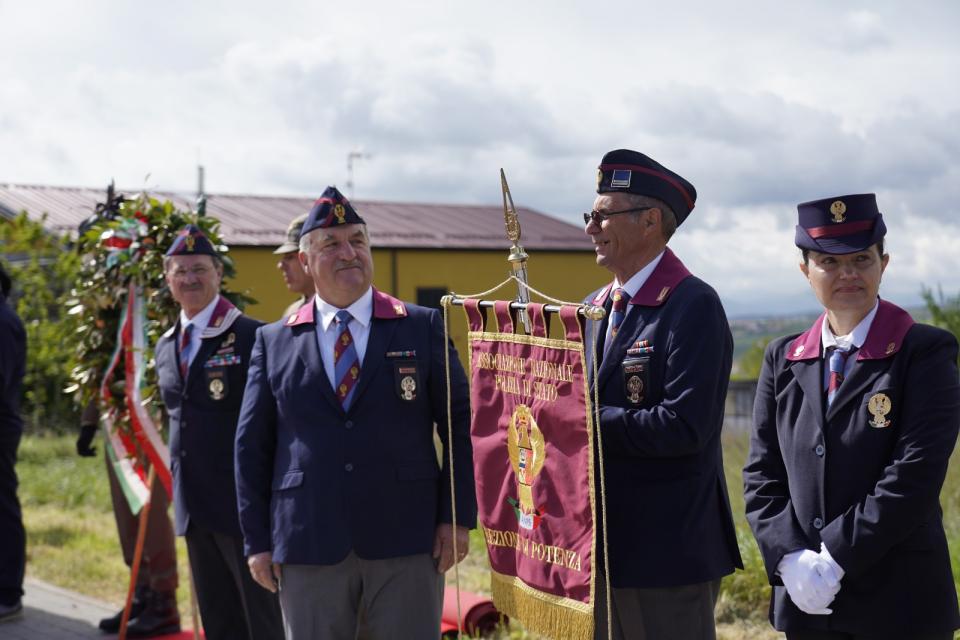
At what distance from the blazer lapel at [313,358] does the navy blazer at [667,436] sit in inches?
40.3

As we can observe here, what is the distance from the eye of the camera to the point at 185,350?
5.28 m

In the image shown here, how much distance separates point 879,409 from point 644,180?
1029mm

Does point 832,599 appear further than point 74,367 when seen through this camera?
No

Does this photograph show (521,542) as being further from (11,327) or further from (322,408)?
(11,327)

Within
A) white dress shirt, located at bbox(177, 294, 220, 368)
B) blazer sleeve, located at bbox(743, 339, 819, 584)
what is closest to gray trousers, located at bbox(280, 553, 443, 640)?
blazer sleeve, located at bbox(743, 339, 819, 584)

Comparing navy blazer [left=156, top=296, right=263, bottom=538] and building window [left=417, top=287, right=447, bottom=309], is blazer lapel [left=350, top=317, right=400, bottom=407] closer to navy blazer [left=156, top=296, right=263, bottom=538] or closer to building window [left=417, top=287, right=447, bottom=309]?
navy blazer [left=156, top=296, right=263, bottom=538]

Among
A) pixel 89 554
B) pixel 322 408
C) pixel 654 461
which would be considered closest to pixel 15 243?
pixel 89 554

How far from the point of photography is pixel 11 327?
Result: 700cm

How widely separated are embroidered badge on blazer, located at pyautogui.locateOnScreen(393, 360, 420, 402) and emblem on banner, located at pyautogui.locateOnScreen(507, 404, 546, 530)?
48 centimetres

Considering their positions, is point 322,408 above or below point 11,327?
below

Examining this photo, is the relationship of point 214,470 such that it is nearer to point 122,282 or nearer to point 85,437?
point 122,282

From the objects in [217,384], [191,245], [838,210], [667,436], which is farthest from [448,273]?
[667,436]

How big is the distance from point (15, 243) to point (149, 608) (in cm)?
1012

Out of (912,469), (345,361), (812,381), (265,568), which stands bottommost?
(265,568)
